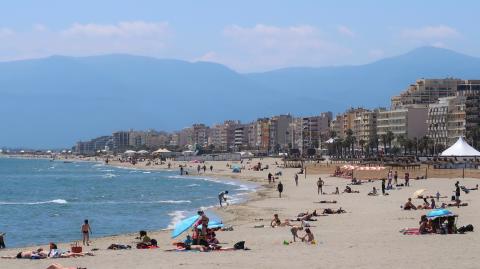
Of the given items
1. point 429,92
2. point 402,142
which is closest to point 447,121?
point 402,142

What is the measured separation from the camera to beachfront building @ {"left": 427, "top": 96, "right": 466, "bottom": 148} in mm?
117000

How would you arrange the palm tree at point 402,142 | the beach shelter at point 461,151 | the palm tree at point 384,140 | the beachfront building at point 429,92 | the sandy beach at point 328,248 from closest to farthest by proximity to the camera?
1. the sandy beach at point 328,248
2. the beach shelter at point 461,151
3. the palm tree at point 402,142
4. the palm tree at point 384,140
5. the beachfront building at point 429,92

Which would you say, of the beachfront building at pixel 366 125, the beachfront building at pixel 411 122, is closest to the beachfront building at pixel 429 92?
the beachfront building at pixel 366 125

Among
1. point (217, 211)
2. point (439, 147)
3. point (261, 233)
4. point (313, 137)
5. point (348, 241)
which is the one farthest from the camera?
point (313, 137)

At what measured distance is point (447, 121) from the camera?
4744 inches

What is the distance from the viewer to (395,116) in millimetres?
136375

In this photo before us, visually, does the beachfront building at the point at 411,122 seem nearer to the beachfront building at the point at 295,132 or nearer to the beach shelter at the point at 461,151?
the beachfront building at the point at 295,132

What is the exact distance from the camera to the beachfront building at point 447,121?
11700cm

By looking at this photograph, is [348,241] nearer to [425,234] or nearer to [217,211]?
[425,234]

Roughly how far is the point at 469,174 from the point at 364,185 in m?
12.7

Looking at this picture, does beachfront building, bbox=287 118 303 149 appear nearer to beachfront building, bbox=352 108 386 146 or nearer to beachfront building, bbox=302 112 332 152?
beachfront building, bbox=302 112 332 152

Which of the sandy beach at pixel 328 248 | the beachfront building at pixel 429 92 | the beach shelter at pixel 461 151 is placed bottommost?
→ the sandy beach at pixel 328 248

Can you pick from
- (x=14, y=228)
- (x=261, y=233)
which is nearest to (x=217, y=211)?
(x=14, y=228)

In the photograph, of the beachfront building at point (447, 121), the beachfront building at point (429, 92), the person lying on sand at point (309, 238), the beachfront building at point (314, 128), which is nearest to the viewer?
the person lying on sand at point (309, 238)
